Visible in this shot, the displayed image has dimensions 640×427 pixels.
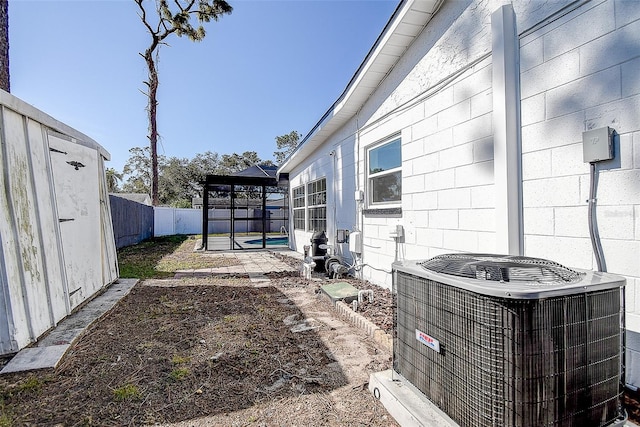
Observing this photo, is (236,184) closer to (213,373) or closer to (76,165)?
(76,165)

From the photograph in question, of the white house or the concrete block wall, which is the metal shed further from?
the concrete block wall

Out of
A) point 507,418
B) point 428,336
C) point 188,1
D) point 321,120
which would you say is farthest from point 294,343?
point 188,1

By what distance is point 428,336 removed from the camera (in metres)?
1.57

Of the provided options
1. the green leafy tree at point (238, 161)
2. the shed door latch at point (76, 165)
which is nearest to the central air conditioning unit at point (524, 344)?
the shed door latch at point (76, 165)

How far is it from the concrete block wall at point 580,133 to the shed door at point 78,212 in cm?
502

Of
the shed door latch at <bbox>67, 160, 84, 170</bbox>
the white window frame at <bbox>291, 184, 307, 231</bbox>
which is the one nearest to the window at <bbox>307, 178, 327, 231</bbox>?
the white window frame at <bbox>291, 184, 307, 231</bbox>

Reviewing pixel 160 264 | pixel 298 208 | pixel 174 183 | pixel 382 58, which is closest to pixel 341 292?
pixel 382 58

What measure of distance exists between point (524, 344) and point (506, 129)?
75.0 inches

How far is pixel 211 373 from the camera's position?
2.41m

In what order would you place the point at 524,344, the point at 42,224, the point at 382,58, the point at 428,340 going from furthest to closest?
the point at 382,58 < the point at 42,224 < the point at 428,340 < the point at 524,344

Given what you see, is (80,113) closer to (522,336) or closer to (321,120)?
(321,120)

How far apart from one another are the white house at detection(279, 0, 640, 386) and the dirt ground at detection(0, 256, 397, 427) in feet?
4.68

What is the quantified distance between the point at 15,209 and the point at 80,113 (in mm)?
13073

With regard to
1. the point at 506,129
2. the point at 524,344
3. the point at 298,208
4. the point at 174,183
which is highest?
the point at 174,183
